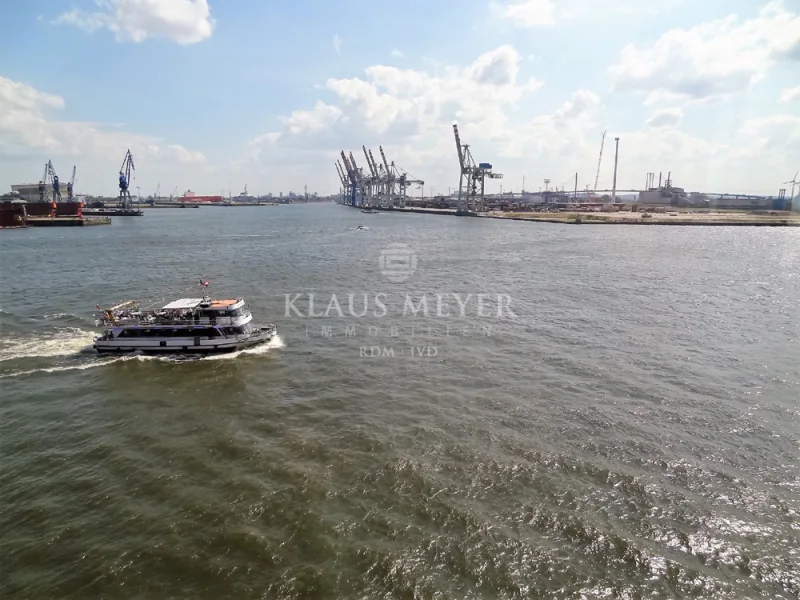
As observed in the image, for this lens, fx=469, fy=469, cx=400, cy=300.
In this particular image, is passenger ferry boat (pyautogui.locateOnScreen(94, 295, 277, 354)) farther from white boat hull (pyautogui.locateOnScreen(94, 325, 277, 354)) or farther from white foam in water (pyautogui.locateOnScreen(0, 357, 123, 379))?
white foam in water (pyautogui.locateOnScreen(0, 357, 123, 379))

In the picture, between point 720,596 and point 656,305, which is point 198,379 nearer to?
point 720,596

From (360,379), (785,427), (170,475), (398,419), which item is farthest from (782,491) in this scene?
(170,475)

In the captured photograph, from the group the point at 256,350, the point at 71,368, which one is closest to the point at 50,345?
the point at 71,368

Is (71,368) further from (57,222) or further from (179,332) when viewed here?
(57,222)
